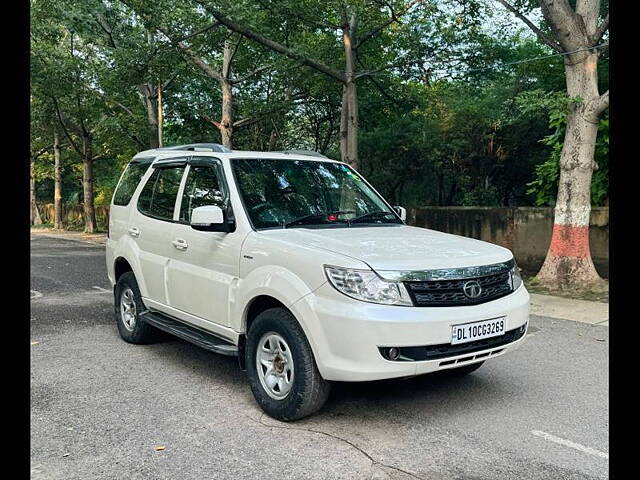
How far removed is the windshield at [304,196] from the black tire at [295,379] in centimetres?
85

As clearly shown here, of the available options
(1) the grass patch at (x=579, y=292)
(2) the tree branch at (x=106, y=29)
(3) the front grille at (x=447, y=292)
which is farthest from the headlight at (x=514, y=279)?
(2) the tree branch at (x=106, y=29)

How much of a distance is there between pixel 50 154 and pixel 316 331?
1618 inches

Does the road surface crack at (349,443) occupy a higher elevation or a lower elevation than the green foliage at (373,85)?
lower

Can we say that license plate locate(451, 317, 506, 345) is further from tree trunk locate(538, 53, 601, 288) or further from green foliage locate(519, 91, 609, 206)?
green foliage locate(519, 91, 609, 206)

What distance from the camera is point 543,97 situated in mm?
9656

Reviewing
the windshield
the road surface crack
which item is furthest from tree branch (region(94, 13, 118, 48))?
the road surface crack

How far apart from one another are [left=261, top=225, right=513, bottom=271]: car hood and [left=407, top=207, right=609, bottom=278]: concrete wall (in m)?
7.21

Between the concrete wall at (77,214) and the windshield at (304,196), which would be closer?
the windshield at (304,196)

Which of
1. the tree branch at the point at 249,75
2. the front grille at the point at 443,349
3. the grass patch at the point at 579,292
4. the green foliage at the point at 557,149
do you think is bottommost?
the grass patch at the point at 579,292

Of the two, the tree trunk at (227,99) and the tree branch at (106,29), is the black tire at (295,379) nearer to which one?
the tree trunk at (227,99)

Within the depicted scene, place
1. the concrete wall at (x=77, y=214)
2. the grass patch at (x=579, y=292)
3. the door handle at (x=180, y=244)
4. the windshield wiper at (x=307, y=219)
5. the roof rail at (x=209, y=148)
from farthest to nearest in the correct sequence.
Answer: the concrete wall at (x=77, y=214), the grass patch at (x=579, y=292), the roof rail at (x=209, y=148), the door handle at (x=180, y=244), the windshield wiper at (x=307, y=219)

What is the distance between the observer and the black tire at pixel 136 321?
230 inches

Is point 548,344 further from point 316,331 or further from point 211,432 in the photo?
point 211,432
